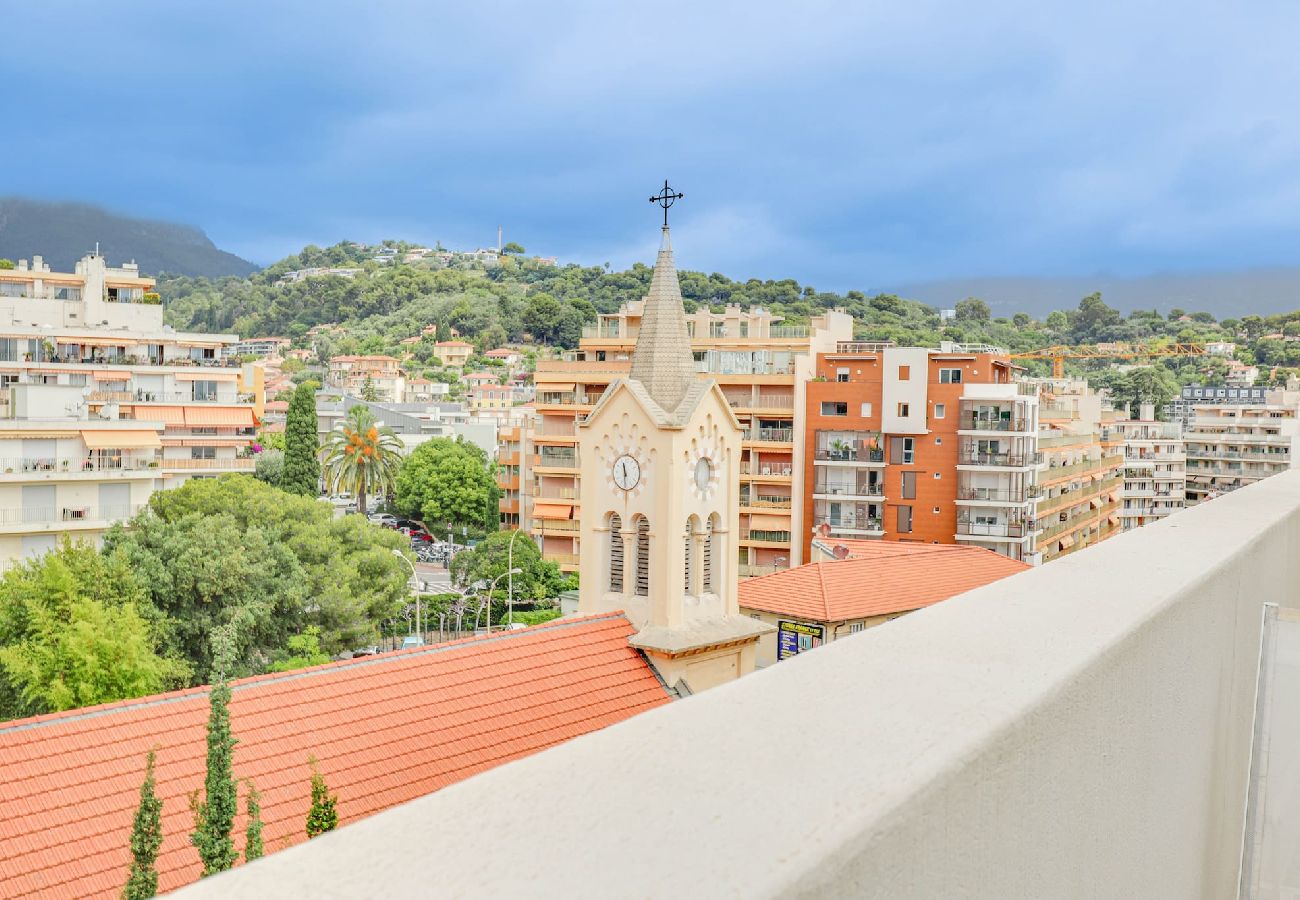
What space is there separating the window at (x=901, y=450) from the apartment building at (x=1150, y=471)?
33.6 meters

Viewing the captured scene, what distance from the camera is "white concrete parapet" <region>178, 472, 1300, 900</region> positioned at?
1.14 meters

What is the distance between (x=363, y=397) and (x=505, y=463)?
45.8 meters

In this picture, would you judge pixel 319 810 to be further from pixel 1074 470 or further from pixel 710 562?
pixel 1074 470

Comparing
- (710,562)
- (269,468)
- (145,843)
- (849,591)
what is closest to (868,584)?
(849,591)

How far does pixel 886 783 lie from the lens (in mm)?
1324

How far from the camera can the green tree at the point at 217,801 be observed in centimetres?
692

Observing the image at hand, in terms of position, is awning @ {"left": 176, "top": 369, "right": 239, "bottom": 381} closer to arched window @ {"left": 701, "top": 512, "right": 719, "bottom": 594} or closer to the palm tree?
the palm tree

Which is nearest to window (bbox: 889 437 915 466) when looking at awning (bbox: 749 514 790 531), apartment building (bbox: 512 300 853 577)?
apartment building (bbox: 512 300 853 577)

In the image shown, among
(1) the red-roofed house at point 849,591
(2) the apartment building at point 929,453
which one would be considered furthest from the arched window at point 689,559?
(2) the apartment building at point 929,453

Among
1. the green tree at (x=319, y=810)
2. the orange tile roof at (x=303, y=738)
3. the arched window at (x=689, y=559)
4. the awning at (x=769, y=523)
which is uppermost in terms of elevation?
the arched window at (x=689, y=559)

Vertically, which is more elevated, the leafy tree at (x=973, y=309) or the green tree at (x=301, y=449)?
the leafy tree at (x=973, y=309)

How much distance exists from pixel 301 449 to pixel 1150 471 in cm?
4988

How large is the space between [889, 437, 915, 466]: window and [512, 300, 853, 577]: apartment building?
3275mm

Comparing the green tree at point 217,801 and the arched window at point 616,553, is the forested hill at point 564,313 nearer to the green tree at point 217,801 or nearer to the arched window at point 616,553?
the arched window at point 616,553
